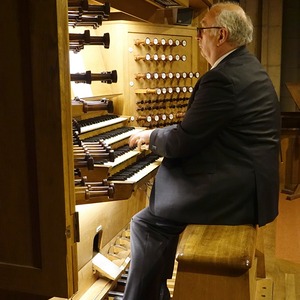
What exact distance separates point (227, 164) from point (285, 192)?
4.16m

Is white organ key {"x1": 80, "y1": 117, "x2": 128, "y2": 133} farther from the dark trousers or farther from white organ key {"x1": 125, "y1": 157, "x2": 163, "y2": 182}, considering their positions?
the dark trousers

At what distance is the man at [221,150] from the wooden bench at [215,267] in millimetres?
164

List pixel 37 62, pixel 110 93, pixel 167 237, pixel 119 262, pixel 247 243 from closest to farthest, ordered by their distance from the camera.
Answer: pixel 37 62 < pixel 247 243 < pixel 167 237 < pixel 119 262 < pixel 110 93

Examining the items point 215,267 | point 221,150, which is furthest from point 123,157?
Answer: point 215,267

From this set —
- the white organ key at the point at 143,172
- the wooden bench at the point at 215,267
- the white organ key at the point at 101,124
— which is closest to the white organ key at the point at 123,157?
the white organ key at the point at 143,172

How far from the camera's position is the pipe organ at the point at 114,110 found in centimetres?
229

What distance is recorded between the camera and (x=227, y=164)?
6.94ft

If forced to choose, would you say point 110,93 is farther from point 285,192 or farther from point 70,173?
point 285,192

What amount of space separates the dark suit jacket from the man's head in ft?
0.21

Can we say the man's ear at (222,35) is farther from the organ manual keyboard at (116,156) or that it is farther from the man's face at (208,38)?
the organ manual keyboard at (116,156)

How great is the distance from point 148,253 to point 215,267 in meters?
0.49

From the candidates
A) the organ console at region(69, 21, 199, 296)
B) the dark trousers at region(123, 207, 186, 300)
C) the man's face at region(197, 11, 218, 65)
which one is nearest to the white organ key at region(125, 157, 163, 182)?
the organ console at region(69, 21, 199, 296)

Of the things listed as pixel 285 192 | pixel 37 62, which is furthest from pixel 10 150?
pixel 285 192

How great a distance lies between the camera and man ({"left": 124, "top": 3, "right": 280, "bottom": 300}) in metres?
2.07
